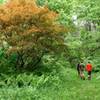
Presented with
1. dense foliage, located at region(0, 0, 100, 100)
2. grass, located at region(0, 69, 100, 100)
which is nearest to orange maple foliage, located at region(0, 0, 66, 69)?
dense foliage, located at region(0, 0, 100, 100)

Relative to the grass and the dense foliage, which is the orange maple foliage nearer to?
the dense foliage

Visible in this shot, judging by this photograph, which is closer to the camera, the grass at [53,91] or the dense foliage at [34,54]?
the grass at [53,91]

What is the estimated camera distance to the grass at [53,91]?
1602 cm

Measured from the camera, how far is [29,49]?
2025 cm

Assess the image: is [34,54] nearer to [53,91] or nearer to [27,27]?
[27,27]

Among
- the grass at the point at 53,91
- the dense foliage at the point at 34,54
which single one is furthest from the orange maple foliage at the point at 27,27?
the grass at the point at 53,91

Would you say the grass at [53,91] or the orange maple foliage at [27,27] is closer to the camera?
the grass at [53,91]

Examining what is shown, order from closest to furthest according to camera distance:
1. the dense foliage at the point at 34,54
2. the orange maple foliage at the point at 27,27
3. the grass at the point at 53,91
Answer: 1. the grass at the point at 53,91
2. the dense foliage at the point at 34,54
3. the orange maple foliage at the point at 27,27

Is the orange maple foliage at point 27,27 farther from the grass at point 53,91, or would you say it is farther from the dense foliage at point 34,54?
the grass at point 53,91

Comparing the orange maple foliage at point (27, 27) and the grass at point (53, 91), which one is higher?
the orange maple foliage at point (27, 27)

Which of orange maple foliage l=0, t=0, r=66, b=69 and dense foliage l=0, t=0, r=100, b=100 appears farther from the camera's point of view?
orange maple foliage l=0, t=0, r=66, b=69

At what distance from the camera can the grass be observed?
16.0 meters

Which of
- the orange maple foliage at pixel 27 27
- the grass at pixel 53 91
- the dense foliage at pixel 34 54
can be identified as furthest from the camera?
the orange maple foliage at pixel 27 27

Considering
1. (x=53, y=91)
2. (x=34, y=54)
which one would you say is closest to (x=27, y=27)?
(x=34, y=54)
